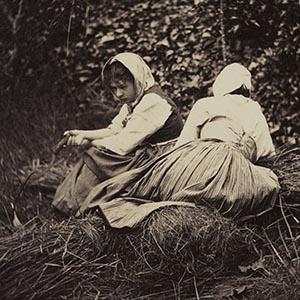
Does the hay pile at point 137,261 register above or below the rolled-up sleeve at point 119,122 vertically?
below

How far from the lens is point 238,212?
466 cm

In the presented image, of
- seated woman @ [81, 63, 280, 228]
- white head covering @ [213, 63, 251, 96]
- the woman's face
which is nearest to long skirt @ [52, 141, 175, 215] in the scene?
seated woman @ [81, 63, 280, 228]

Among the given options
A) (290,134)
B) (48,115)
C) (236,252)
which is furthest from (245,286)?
(48,115)

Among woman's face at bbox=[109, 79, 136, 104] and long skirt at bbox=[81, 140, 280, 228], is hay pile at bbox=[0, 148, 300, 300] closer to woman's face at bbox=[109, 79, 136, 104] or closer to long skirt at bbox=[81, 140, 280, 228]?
long skirt at bbox=[81, 140, 280, 228]

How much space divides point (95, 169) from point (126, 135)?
24 cm

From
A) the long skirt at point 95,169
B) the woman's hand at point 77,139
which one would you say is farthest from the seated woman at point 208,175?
the woman's hand at point 77,139

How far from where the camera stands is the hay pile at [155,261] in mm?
4535

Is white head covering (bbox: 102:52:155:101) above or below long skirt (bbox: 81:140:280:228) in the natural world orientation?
above

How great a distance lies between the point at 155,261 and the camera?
15.1ft

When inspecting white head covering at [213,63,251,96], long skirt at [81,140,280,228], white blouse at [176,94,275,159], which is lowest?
long skirt at [81,140,280,228]

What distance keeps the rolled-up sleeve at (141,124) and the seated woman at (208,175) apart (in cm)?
15

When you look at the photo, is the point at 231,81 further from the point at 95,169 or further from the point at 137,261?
the point at 137,261

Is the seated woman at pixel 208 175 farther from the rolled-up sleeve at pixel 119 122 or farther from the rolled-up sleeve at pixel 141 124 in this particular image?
the rolled-up sleeve at pixel 119 122

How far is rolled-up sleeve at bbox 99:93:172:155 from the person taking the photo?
4.97 meters
